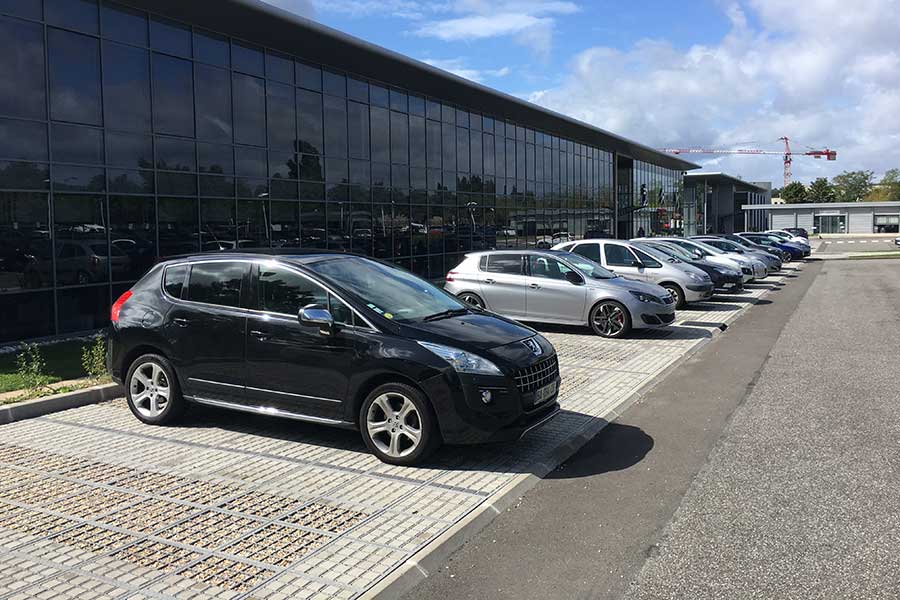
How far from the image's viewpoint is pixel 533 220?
3497cm

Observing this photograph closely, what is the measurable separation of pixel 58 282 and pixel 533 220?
24.4 metres

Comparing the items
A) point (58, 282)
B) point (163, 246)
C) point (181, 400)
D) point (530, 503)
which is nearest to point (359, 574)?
point (530, 503)

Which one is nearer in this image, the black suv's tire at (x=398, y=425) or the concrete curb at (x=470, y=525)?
the concrete curb at (x=470, y=525)

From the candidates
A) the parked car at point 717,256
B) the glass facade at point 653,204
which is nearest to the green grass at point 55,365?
the parked car at point 717,256

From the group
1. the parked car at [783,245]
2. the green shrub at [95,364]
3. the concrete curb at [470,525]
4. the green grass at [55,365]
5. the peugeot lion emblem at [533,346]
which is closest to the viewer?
the concrete curb at [470,525]

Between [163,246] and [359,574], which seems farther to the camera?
[163,246]

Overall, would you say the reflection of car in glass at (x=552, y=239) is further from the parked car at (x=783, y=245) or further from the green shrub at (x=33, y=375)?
the green shrub at (x=33, y=375)

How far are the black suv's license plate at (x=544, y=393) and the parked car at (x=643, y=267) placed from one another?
10.5 meters

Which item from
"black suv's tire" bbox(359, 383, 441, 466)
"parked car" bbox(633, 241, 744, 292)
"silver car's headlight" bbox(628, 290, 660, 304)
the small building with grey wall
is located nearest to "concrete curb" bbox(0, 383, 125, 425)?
"black suv's tire" bbox(359, 383, 441, 466)

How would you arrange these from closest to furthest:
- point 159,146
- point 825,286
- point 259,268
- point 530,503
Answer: point 530,503, point 259,268, point 159,146, point 825,286

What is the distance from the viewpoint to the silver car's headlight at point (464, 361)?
5.64 meters

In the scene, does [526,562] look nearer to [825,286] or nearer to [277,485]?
[277,485]

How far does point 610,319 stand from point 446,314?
6993mm

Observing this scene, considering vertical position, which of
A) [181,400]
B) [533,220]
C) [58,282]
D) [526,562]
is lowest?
[526,562]
